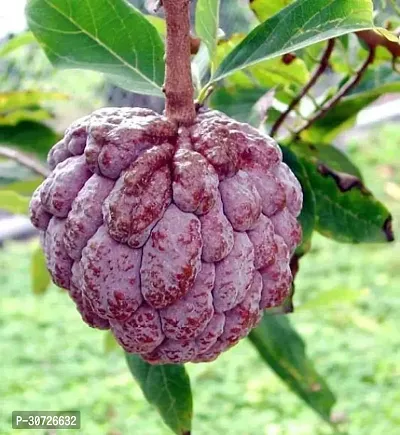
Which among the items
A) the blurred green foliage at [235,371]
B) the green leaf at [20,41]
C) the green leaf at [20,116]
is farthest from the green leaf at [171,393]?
the blurred green foliage at [235,371]

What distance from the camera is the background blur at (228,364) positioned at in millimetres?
2861

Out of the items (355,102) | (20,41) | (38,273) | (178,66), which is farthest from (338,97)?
(38,273)

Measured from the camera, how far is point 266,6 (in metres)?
1.02

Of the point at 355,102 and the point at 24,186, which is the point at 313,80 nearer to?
the point at 355,102

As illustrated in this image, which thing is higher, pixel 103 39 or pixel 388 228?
pixel 103 39

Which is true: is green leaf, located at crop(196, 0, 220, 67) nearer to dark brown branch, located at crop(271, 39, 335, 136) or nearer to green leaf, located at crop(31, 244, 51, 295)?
dark brown branch, located at crop(271, 39, 335, 136)

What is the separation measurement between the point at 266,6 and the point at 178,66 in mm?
306

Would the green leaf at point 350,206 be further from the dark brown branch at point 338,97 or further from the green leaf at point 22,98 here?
the green leaf at point 22,98

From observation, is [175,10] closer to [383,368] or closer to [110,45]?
[110,45]

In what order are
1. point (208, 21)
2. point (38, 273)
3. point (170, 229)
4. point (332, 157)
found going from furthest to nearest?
point (38, 273) → point (332, 157) → point (208, 21) → point (170, 229)

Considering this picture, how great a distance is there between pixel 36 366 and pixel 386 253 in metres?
2.22

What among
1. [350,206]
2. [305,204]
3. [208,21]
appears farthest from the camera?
[350,206]

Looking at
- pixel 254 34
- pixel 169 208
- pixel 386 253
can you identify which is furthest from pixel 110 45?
pixel 386 253

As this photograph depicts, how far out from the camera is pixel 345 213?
112 centimetres
